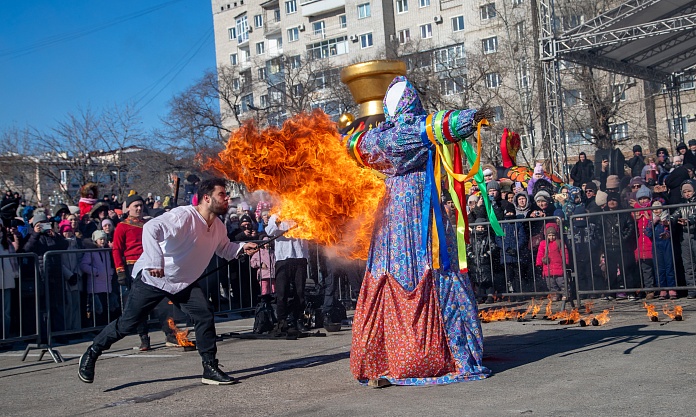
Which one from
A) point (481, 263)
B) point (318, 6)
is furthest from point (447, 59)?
point (481, 263)

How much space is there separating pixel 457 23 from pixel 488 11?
1326 cm

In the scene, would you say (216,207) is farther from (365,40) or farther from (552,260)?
A: (365,40)

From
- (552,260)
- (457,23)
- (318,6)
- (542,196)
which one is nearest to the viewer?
(552,260)

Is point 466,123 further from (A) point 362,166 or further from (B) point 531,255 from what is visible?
(B) point 531,255

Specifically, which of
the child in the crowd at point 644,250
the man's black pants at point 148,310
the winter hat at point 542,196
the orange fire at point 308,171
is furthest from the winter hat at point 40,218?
the child in the crowd at point 644,250

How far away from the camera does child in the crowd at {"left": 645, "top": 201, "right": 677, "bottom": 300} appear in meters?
11.4

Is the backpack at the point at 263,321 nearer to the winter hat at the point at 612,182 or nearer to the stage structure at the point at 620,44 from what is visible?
the winter hat at the point at 612,182

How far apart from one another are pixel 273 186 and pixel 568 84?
30708 millimetres

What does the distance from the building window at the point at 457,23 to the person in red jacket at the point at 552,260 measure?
42.1m

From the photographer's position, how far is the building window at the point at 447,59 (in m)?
38.2

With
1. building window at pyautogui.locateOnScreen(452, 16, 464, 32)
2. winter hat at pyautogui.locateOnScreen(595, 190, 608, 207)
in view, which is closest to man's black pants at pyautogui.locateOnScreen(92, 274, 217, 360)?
winter hat at pyautogui.locateOnScreen(595, 190, 608, 207)

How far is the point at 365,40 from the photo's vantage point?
5647 cm

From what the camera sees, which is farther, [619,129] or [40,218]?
[619,129]

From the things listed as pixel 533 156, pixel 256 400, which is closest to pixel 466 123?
pixel 256 400
